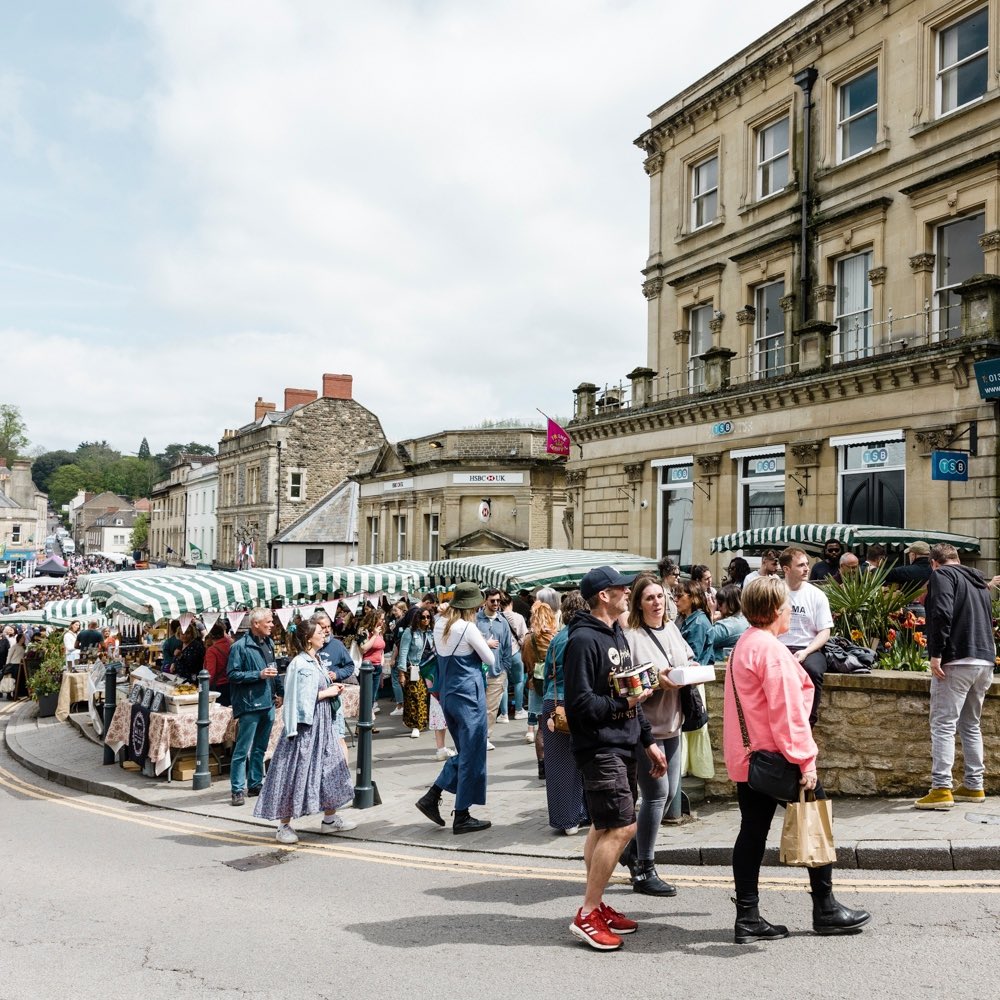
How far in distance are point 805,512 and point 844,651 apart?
40.0ft

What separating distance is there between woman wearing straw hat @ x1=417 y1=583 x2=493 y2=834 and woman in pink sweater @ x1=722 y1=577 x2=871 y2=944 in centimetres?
301

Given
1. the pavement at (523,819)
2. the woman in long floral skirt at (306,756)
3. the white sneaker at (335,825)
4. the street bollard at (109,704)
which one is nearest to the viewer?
the pavement at (523,819)

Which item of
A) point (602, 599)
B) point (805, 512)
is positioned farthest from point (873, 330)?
point (602, 599)

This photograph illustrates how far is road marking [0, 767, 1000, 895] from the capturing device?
18.2ft

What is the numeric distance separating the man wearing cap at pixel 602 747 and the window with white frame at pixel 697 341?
769 inches

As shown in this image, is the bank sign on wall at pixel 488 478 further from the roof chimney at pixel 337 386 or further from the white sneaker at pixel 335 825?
the white sneaker at pixel 335 825

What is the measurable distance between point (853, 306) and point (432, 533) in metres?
22.4

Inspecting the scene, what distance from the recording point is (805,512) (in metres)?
19.3

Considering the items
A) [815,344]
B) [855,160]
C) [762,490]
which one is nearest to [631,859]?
[815,344]

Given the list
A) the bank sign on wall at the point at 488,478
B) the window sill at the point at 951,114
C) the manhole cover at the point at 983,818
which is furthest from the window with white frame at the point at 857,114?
the bank sign on wall at the point at 488,478

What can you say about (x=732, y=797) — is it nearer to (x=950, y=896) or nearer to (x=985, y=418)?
(x=950, y=896)

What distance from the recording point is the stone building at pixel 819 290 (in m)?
16.7

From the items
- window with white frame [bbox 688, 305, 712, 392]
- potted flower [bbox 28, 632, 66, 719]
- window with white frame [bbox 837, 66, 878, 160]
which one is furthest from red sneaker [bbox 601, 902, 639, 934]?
window with white frame [bbox 688, 305, 712, 392]

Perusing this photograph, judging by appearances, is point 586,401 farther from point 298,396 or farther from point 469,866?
point 298,396
